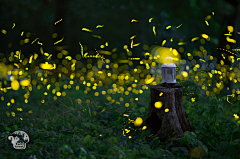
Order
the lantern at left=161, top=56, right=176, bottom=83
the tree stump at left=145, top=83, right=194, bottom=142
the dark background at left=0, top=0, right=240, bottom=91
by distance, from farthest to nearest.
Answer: the dark background at left=0, top=0, right=240, bottom=91
the lantern at left=161, top=56, right=176, bottom=83
the tree stump at left=145, top=83, right=194, bottom=142

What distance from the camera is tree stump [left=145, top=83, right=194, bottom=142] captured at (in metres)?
3.79

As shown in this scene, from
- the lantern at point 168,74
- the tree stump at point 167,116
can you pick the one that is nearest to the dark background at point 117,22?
the lantern at point 168,74

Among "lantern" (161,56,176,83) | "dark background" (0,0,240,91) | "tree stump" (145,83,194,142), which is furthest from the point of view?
"dark background" (0,0,240,91)

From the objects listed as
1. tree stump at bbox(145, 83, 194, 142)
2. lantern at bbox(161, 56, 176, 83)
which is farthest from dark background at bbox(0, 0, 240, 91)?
tree stump at bbox(145, 83, 194, 142)

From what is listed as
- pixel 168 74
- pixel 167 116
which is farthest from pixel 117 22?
pixel 167 116

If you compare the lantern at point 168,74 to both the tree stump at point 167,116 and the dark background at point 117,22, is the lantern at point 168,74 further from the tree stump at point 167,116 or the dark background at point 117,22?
the dark background at point 117,22

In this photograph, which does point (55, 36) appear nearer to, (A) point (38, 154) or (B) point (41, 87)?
(B) point (41, 87)

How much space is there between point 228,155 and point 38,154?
7.55 ft

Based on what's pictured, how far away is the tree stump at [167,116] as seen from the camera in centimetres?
379

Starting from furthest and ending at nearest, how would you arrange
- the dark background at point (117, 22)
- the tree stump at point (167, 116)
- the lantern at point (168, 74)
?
1. the dark background at point (117, 22)
2. the lantern at point (168, 74)
3. the tree stump at point (167, 116)

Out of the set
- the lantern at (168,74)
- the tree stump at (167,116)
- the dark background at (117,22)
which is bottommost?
the tree stump at (167,116)

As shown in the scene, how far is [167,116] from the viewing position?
3855mm

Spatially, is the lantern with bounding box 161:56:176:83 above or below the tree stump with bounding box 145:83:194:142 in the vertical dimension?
above

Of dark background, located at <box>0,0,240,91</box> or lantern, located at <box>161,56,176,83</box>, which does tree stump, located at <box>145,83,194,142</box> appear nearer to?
lantern, located at <box>161,56,176,83</box>
